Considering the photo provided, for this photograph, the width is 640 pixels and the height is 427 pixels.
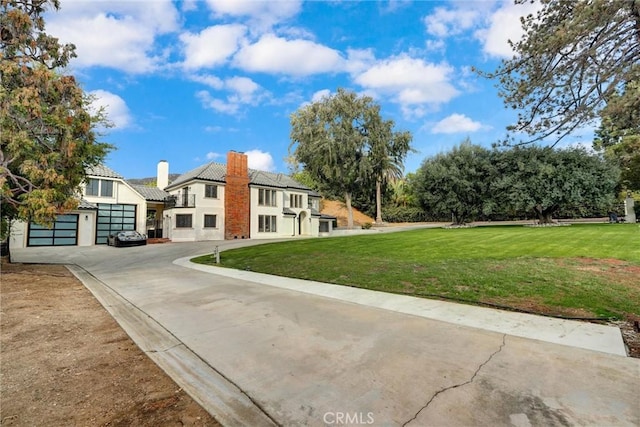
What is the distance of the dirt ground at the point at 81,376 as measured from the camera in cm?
283

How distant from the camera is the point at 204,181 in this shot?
27.2 metres

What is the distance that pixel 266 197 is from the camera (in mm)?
31000

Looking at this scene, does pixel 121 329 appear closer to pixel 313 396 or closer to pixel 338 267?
pixel 313 396

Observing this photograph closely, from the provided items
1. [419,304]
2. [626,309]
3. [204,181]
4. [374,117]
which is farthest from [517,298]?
[374,117]

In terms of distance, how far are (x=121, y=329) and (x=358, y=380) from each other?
173 inches

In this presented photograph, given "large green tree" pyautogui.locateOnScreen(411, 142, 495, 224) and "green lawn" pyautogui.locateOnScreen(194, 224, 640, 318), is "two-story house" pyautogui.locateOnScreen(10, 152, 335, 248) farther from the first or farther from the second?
"large green tree" pyautogui.locateOnScreen(411, 142, 495, 224)

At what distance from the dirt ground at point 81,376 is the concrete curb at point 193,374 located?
10 centimetres

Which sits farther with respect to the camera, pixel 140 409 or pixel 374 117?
pixel 374 117

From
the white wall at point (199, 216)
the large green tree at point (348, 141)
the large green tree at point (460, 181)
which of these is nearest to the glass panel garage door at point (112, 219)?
the white wall at point (199, 216)

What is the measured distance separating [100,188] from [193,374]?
28.9 metres

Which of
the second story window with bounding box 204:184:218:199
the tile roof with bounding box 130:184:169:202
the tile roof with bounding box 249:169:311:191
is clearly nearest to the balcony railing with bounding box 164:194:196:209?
the tile roof with bounding box 130:184:169:202

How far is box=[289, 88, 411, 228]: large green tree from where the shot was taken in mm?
35822

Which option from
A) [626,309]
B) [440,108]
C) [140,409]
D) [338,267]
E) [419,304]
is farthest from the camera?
[440,108]

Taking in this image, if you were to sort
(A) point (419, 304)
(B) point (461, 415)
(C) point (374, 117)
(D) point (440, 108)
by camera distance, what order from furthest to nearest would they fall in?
(C) point (374, 117) → (D) point (440, 108) → (A) point (419, 304) → (B) point (461, 415)
